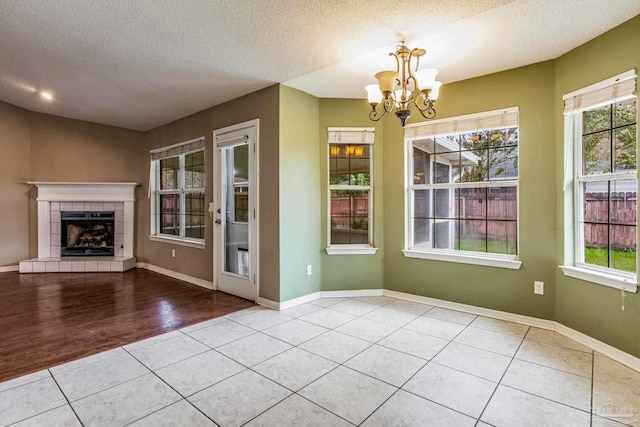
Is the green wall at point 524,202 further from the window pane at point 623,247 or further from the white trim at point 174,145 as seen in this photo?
the white trim at point 174,145

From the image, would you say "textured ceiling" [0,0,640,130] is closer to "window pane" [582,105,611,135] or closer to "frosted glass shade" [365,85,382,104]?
"frosted glass shade" [365,85,382,104]

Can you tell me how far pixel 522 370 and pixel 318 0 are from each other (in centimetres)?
290

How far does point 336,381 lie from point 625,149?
9.18 feet

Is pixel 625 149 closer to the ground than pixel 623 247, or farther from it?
farther from it

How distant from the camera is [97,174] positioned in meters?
5.89

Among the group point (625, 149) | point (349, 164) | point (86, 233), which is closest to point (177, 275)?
point (86, 233)

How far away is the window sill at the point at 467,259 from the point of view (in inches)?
128

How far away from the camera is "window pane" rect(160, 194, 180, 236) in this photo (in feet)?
17.9

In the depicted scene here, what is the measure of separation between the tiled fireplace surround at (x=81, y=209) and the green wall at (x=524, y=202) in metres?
5.15

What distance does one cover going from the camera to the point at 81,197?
5695 mm

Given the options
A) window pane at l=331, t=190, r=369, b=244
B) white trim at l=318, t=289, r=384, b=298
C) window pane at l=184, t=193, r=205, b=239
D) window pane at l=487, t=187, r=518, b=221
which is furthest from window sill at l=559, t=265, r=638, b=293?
window pane at l=184, t=193, r=205, b=239

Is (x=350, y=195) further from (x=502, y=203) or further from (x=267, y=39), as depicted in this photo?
(x=267, y=39)

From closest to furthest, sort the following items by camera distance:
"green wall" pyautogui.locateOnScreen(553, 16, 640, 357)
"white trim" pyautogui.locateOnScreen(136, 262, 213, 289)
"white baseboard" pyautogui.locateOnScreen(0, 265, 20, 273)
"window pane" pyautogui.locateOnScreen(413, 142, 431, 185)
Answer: "green wall" pyautogui.locateOnScreen(553, 16, 640, 357)
"window pane" pyautogui.locateOnScreen(413, 142, 431, 185)
"white trim" pyautogui.locateOnScreen(136, 262, 213, 289)
"white baseboard" pyautogui.locateOnScreen(0, 265, 20, 273)

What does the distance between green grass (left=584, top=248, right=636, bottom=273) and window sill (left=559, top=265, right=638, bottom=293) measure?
4.1 inches
